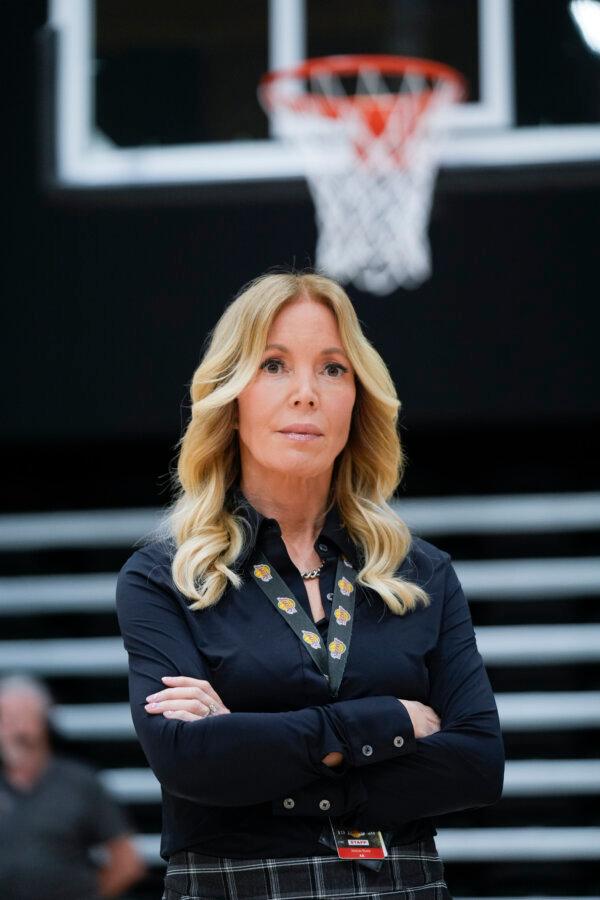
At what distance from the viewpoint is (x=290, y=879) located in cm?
254

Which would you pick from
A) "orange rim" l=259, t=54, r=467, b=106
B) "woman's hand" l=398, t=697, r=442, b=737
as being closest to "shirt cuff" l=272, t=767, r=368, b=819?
"woman's hand" l=398, t=697, r=442, b=737

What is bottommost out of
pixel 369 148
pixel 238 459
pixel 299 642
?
pixel 299 642

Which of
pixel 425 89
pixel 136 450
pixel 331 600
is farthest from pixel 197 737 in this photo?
pixel 136 450

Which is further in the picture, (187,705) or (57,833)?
(57,833)

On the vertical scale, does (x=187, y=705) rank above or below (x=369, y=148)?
below

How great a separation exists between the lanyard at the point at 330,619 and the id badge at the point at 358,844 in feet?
0.77

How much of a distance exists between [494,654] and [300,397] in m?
6.37

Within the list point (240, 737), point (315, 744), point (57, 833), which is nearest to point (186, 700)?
point (240, 737)

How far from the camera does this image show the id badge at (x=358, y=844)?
2.57 metres

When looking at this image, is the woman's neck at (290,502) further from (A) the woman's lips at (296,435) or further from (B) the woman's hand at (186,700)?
(B) the woman's hand at (186,700)

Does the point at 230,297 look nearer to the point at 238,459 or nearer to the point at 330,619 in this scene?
the point at 238,459

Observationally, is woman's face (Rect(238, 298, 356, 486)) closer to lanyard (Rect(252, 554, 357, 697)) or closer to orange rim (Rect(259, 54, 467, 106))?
lanyard (Rect(252, 554, 357, 697))

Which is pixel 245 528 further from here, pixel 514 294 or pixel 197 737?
pixel 514 294

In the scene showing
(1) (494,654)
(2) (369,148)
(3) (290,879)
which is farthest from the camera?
(1) (494,654)
